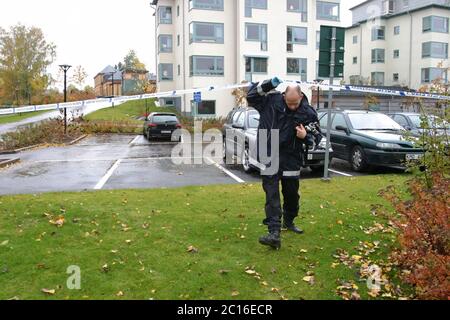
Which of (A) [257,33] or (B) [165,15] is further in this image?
(B) [165,15]

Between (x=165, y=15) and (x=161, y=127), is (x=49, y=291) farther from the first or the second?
(x=165, y=15)

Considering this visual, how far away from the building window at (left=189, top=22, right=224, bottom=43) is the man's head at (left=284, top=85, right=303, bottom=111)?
109ft

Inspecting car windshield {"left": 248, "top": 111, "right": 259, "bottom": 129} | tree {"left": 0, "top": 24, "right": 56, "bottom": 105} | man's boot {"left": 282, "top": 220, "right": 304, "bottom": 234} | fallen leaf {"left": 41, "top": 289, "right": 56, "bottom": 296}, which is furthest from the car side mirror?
tree {"left": 0, "top": 24, "right": 56, "bottom": 105}

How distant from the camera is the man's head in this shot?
498 centimetres

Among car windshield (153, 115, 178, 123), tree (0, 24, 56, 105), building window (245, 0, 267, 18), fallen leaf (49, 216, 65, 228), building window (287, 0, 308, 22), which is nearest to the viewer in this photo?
fallen leaf (49, 216, 65, 228)

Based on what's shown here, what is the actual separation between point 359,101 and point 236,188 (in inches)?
1382

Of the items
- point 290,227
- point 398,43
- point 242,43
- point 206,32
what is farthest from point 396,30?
point 290,227

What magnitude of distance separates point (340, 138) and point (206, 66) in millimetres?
26871

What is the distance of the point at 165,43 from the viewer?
146ft

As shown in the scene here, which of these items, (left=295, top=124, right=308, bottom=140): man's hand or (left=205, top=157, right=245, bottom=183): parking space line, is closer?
(left=295, top=124, right=308, bottom=140): man's hand

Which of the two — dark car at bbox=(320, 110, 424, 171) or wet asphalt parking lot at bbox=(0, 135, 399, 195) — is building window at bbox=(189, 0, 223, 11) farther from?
dark car at bbox=(320, 110, 424, 171)

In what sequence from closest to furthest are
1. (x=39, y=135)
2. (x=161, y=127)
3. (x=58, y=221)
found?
(x=58, y=221)
(x=39, y=135)
(x=161, y=127)

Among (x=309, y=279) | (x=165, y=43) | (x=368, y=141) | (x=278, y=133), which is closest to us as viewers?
(x=309, y=279)

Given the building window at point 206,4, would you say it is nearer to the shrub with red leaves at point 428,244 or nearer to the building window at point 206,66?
the building window at point 206,66
